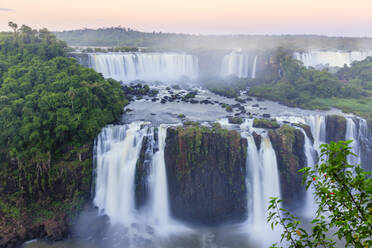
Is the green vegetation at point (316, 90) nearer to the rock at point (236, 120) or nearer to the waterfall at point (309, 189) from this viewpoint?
the waterfall at point (309, 189)

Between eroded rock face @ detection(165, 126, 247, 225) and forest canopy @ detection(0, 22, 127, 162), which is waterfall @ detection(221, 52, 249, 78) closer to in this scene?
forest canopy @ detection(0, 22, 127, 162)

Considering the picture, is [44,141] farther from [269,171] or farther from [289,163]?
[289,163]

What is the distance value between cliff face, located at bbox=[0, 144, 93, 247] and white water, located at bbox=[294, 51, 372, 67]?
121ft

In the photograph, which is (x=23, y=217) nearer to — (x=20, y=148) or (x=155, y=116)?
(x=20, y=148)

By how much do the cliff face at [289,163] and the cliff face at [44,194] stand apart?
1138 cm

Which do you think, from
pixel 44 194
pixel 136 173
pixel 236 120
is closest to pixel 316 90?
pixel 236 120

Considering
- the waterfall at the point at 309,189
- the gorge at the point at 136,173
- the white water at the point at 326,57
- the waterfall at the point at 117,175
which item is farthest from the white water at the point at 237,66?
the waterfall at the point at 117,175

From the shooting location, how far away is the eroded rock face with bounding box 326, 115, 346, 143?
20312 mm

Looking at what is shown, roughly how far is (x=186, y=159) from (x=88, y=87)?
9270 millimetres

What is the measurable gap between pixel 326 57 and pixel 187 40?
113 feet

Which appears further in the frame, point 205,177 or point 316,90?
point 316,90

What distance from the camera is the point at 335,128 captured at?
67.4 ft

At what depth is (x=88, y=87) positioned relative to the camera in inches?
782

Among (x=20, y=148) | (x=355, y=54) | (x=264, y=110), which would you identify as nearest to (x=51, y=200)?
(x=20, y=148)
